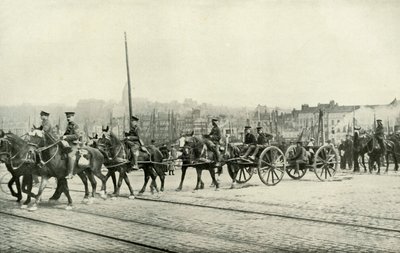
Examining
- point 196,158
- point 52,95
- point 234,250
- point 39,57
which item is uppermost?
point 39,57

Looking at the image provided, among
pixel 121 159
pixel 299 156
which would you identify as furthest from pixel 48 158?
pixel 299 156

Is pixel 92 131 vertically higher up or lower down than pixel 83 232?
higher up

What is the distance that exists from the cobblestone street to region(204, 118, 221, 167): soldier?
1564mm

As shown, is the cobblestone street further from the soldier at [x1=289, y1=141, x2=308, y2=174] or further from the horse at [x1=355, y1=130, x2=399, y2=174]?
the horse at [x1=355, y1=130, x2=399, y2=174]

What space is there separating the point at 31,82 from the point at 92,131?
4020 mm

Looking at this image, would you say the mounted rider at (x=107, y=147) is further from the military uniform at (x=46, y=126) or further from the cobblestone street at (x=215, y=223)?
the military uniform at (x=46, y=126)

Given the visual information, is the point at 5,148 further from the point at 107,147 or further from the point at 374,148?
the point at 374,148

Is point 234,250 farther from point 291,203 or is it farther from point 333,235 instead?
point 291,203

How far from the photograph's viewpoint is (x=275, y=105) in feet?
53.3

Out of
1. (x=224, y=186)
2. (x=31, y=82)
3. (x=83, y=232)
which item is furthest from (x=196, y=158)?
(x=83, y=232)

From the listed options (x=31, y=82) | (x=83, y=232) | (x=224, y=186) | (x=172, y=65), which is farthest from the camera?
(x=224, y=186)

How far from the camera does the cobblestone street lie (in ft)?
23.0

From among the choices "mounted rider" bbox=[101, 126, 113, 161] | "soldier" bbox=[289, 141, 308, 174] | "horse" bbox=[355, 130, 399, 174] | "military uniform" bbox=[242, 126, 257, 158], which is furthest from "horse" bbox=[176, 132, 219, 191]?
"horse" bbox=[355, 130, 399, 174]

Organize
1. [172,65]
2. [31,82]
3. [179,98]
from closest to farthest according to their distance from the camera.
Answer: [31,82], [172,65], [179,98]
